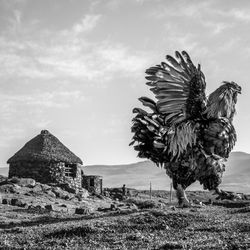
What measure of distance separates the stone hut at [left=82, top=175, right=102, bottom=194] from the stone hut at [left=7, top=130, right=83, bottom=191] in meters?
2.55

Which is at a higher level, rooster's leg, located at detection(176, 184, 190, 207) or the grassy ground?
rooster's leg, located at detection(176, 184, 190, 207)

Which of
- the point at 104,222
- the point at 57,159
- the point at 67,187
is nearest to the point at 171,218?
the point at 104,222

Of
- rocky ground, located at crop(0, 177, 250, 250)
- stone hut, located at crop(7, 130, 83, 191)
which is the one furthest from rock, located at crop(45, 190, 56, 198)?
rocky ground, located at crop(0, 177, 250, 250)

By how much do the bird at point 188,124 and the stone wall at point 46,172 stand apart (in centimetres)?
3981

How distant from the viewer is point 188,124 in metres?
16.8

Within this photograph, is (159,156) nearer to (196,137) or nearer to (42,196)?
(196,137)

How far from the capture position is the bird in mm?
16750

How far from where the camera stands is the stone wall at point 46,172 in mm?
56781

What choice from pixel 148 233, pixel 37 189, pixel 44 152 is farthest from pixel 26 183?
pixel 148 233

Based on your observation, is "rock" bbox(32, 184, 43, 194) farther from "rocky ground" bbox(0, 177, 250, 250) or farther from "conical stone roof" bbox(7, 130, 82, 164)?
"rocky ground" bbox(0, 177, 250, 250)

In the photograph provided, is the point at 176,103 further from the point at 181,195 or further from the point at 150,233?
the point at 150,233

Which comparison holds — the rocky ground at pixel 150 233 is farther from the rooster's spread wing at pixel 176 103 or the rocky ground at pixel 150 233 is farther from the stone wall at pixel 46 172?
the stone wall at pixel 46 172

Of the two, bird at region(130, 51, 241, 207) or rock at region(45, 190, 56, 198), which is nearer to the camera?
bird at region(130, 51, 241, 207)

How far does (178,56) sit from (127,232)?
20.8 ft
